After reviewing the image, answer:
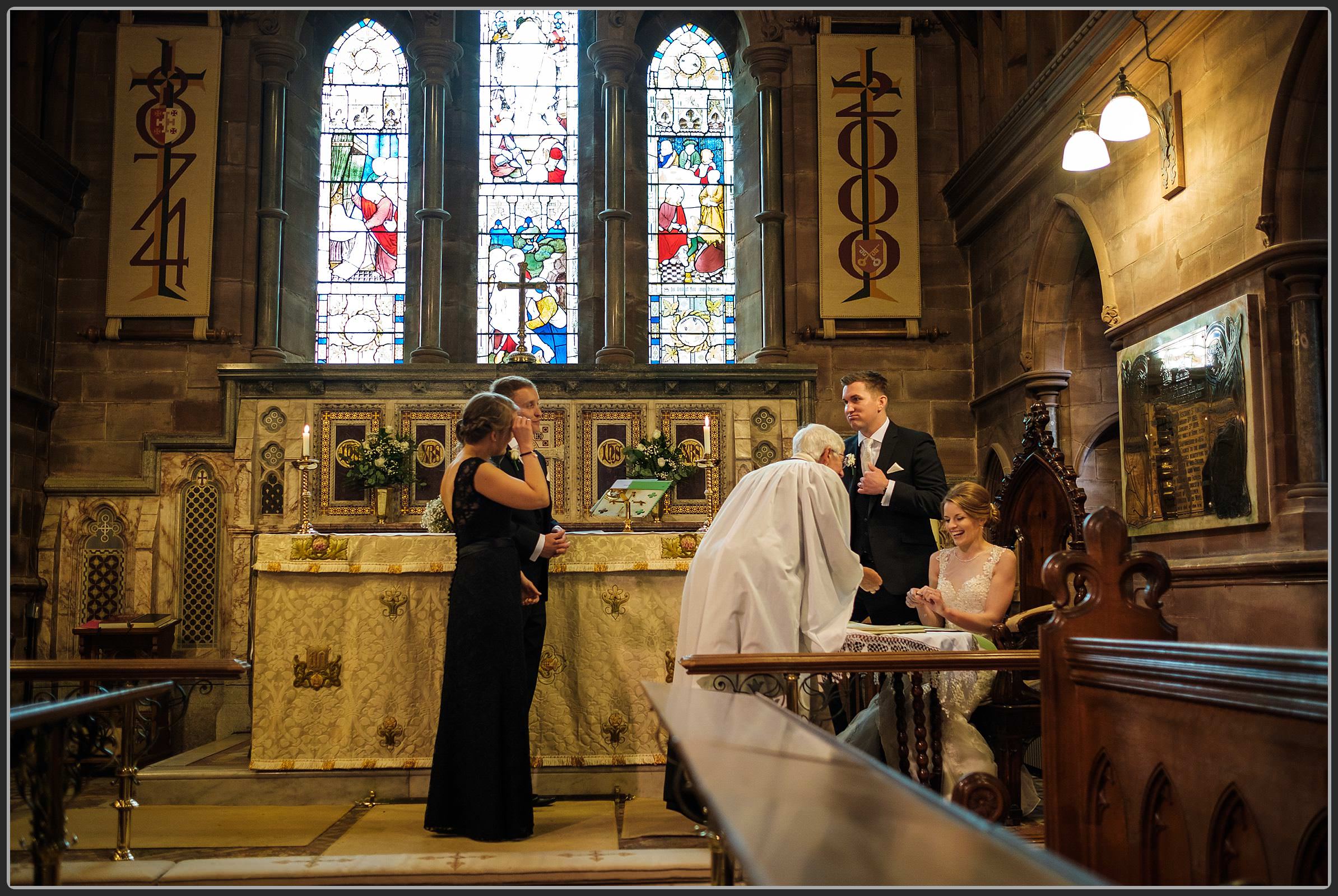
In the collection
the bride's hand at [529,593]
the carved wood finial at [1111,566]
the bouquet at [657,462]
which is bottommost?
the bride's hand at [529,593]

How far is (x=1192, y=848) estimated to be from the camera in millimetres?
2229

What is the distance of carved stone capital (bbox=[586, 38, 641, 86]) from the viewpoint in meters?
9.83

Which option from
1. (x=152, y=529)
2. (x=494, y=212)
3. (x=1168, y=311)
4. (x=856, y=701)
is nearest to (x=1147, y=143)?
(x=1168, y=311)

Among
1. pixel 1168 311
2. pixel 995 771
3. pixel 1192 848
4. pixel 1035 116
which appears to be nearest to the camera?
pixel 1192 848

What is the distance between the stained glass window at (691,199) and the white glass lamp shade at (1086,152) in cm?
451

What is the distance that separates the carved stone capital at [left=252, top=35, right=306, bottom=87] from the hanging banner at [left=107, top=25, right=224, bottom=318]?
0.38m

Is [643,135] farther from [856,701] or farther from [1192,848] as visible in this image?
[1192,848]

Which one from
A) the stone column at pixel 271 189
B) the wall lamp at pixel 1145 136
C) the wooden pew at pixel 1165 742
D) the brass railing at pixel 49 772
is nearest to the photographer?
the wooden pew at pixel 1165 742

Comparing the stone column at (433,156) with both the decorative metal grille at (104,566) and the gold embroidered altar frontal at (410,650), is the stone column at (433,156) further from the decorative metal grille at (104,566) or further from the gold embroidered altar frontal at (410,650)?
the gold embroidered altar frontal at (410,650)

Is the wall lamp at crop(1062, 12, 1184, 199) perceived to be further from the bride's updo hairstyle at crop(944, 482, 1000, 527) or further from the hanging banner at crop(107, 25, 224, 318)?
the hanging banner at crop(107, 25, 224, 318)

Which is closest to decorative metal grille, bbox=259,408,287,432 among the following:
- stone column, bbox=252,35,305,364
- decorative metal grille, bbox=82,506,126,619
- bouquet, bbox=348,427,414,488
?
stone column, bbox=252,35,305,364

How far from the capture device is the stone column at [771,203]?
31.1 ft

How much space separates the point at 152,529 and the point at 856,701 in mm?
6069

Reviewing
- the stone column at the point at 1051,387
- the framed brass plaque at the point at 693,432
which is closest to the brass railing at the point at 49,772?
the framed brass plaque at the point at 693,432
